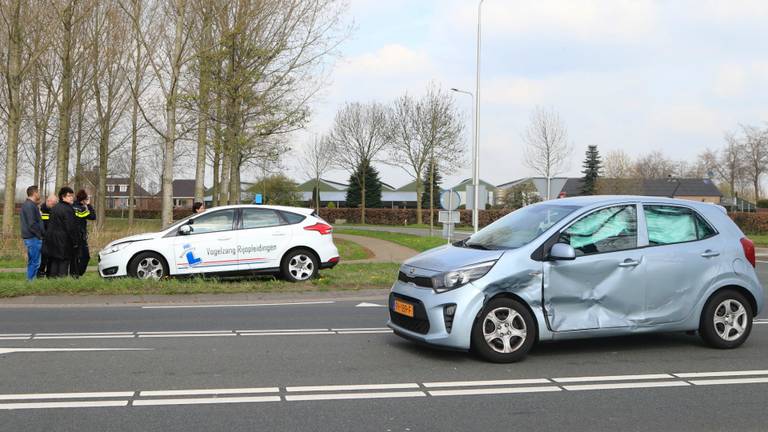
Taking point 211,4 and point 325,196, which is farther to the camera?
point 325,196

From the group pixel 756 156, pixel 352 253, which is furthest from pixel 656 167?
pixel 352 253

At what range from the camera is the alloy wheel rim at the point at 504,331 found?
21.8ft

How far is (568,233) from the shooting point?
7020 millimetres

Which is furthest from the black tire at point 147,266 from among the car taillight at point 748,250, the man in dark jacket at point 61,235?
the car taillight at point 748,250

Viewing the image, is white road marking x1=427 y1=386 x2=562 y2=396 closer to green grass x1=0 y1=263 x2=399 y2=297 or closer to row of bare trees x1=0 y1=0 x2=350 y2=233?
green grass x1=0 y1=263 x2=399 y2=297

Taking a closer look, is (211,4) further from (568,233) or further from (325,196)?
(325,196)

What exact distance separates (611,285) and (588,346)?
0.92m

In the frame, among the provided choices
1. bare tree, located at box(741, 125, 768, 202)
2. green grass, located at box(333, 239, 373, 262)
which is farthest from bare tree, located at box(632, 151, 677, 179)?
green grass, located at box(333, 239, 373, 262)

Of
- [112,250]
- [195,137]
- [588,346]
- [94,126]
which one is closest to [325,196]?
[94,126]

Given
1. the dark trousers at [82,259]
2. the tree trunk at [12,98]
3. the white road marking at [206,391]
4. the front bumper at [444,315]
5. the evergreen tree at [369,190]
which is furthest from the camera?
the evergreen tree at [369,190]

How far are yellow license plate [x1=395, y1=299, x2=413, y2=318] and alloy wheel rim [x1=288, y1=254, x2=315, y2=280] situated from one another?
6564 mm

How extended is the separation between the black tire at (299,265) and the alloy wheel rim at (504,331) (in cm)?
726

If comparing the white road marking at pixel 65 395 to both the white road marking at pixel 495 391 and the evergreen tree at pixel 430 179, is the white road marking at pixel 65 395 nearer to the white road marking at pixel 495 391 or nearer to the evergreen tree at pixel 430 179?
the white road marking at pixel 495 391

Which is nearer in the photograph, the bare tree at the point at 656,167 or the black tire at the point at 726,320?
the black tire at the point at 726,320
